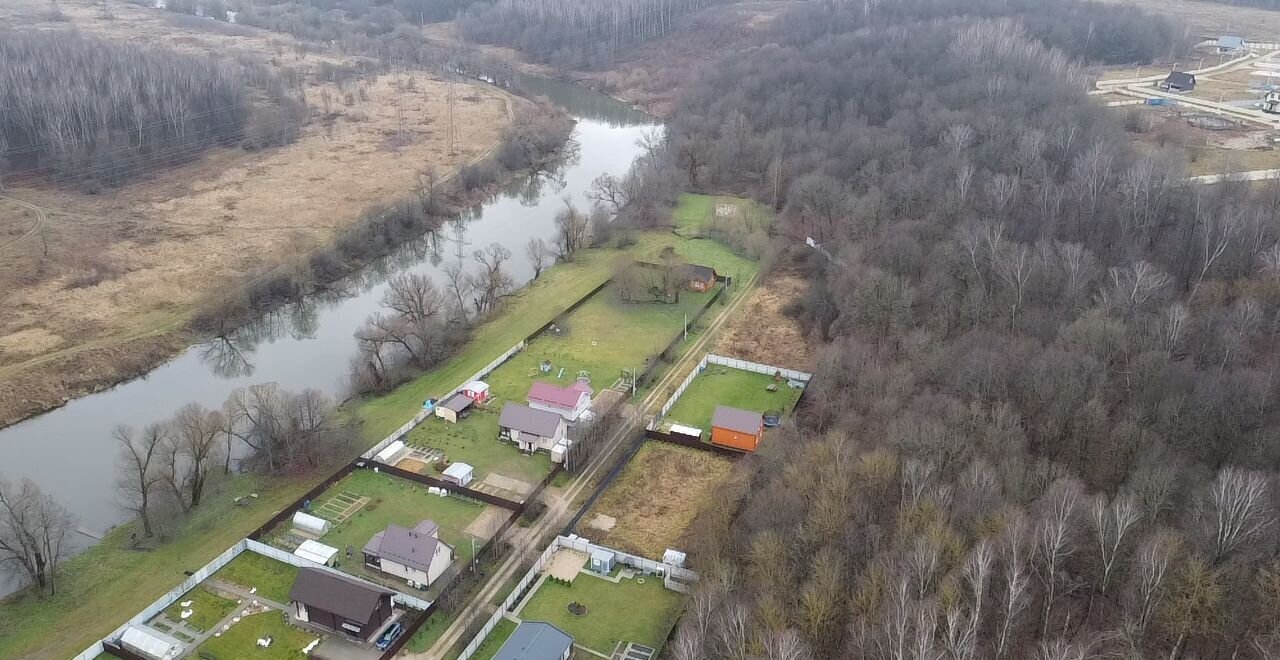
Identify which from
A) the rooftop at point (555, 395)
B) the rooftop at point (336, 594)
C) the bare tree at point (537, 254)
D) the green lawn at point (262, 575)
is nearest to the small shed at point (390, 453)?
the rooftop at point (555, 395)

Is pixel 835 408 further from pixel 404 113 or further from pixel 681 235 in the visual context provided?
pixel 404 113

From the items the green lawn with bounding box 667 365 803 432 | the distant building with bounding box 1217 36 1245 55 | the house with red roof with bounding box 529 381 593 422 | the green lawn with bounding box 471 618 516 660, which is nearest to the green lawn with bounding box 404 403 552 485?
the house with red roof with bounding box 529 381 593 422

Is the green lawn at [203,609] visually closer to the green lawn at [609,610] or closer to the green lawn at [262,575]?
the green lawn at [262,575]

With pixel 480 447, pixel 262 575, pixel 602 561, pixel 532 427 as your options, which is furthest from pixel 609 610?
pixel 262 575

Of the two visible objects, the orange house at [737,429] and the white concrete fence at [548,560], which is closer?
the white concrete fence at [548,560]

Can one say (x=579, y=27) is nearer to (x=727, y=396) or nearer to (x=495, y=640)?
(x=727, y=396)

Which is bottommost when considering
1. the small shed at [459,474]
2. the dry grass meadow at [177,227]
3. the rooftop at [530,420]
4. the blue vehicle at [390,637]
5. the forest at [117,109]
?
the blue vehicle at [390,637]
